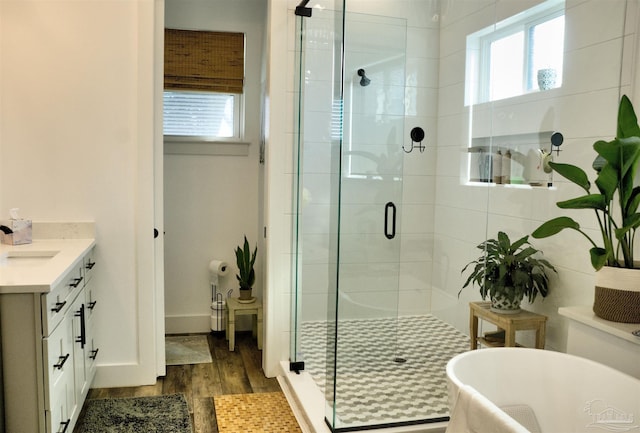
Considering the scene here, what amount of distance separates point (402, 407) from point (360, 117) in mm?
1344

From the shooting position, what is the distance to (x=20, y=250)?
2.86 meters

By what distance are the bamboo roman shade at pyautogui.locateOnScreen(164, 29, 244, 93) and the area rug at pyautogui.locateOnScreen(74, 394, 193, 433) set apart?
2.24 meters

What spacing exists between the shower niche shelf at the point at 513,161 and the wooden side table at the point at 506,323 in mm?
603

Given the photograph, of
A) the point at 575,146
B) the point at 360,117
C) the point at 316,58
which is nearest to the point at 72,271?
the point at 360,117

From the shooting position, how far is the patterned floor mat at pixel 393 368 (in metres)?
2.63

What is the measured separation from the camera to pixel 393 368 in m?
2.76

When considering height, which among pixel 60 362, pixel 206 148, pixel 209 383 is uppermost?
pixel 206 148

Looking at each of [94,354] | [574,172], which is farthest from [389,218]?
[94,354]

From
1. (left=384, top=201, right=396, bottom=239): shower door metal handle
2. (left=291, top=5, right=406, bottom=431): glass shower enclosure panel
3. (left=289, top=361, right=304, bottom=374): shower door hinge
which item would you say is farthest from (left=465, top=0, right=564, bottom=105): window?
(left=289, top=361, right=304, bottom=374): shower door hinge

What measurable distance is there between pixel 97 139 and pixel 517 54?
7.49ft

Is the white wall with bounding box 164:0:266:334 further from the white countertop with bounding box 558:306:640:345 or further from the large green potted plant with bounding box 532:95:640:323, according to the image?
the large green potted plant with bounding box 532:95:640:323

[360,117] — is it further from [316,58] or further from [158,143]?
[158,143]

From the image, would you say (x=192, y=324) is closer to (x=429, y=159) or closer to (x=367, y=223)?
(x=367, y=223)

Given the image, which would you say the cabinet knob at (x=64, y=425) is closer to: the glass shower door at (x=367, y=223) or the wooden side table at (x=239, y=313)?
the glass shower door at (x=367, y=223)
